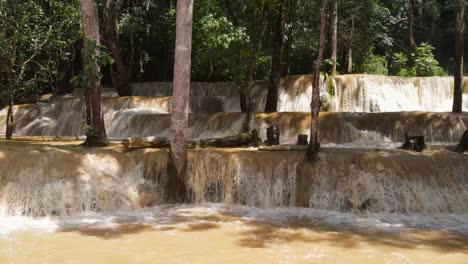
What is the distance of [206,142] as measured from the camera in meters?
11.2

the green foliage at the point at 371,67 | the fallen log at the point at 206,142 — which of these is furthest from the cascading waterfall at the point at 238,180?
the green foliage at the point at 371,67

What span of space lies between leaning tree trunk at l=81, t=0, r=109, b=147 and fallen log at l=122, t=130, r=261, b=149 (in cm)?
67

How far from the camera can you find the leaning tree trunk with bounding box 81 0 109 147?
10499mm

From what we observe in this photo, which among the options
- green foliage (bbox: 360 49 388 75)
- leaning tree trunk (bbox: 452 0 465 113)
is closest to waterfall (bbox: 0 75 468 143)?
leaning tree trunk (bbox: 452 0 465 113)

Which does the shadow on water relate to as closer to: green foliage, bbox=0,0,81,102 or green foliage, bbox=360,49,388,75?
green foliage, bbox=0,0,81,102

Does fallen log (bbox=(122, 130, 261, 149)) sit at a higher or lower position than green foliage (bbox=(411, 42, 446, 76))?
lower

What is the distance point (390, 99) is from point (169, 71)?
13.7m

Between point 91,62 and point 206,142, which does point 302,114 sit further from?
point 91,62

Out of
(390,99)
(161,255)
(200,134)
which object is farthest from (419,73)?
(161,255)

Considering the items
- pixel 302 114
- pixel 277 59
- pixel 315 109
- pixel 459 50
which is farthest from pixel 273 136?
pixel 459 50

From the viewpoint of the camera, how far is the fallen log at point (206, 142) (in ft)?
35.5

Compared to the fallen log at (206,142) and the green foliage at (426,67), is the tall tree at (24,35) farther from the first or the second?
the green foliage at (426,67)

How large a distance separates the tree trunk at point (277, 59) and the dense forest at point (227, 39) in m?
0.04

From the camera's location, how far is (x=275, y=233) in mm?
7348
